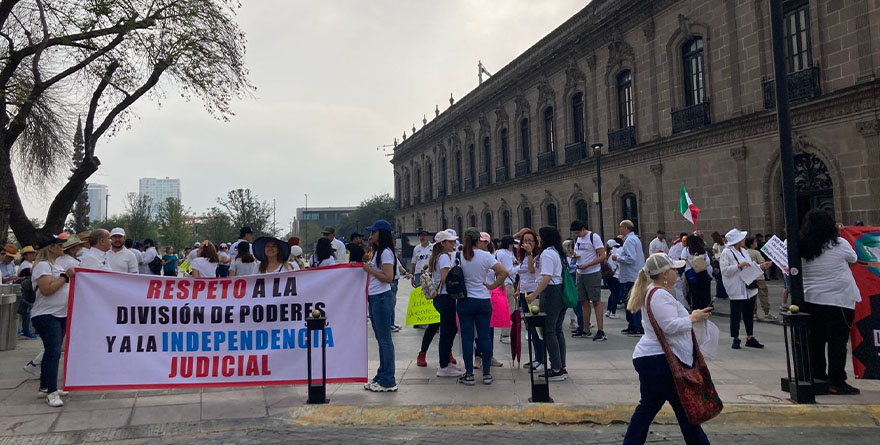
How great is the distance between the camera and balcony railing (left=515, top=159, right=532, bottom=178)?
32969mm

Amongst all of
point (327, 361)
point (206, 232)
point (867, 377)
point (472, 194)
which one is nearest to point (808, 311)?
point (867, 377)

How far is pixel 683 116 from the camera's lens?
20984mm

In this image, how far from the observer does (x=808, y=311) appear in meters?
6.08

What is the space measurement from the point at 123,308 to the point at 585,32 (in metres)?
24.1

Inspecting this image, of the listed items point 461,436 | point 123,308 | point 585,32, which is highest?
point 585,32

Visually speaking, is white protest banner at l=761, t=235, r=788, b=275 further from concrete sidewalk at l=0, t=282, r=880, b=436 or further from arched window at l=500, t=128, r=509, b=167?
arched window at l=500, t=128, r=509, b=167

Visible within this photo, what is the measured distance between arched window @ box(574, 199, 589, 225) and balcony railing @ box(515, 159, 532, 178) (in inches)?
203

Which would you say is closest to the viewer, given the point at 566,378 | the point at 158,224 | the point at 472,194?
the point at 566,378

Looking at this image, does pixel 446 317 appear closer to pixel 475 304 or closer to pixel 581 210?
pixel 475 304

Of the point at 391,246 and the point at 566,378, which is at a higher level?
the point at 391,246

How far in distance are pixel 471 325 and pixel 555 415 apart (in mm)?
1592

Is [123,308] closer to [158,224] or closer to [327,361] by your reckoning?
[327,361]

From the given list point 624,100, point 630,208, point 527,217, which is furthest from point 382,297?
point 527,217

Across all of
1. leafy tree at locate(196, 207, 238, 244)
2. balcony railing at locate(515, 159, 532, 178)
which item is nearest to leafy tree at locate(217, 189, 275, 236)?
leafy tree at locate(196, 207, 238, 244)
